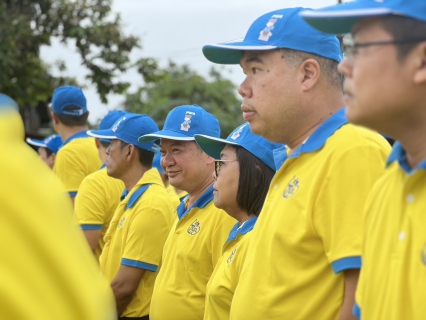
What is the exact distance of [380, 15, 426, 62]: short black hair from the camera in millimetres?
2225

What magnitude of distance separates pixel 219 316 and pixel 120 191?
9.73ft

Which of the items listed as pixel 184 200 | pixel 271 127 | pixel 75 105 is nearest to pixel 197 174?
pixel 184 200

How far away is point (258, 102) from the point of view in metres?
3.21

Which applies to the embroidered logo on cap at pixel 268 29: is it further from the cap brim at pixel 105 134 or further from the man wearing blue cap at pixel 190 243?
the cap brim at pixel 105 134

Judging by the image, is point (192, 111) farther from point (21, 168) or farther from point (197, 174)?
point (21, 168)

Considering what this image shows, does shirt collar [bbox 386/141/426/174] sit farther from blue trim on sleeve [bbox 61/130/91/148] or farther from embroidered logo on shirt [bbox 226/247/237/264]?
blue trim on sleeve [bbox 61/130/91/148]

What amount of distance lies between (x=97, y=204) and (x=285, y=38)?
12.0ft

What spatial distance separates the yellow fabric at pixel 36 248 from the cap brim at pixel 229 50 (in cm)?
192

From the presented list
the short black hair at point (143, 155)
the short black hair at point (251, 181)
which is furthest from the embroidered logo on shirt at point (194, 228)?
the short black hair at point (143, 155)

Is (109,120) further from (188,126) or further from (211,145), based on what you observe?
(211,145)

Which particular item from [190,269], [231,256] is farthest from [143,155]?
[231,256]

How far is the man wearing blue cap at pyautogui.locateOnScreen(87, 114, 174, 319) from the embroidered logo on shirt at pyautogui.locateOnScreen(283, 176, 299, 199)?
251cm

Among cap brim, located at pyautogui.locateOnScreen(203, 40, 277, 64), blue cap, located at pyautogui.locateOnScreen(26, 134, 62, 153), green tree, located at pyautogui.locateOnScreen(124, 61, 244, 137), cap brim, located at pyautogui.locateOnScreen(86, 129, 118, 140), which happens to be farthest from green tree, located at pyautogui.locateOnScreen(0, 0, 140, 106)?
green tree, located at pyautogui.locateOnScreen(124, 61, 244, 137)

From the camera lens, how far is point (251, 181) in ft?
14.0
